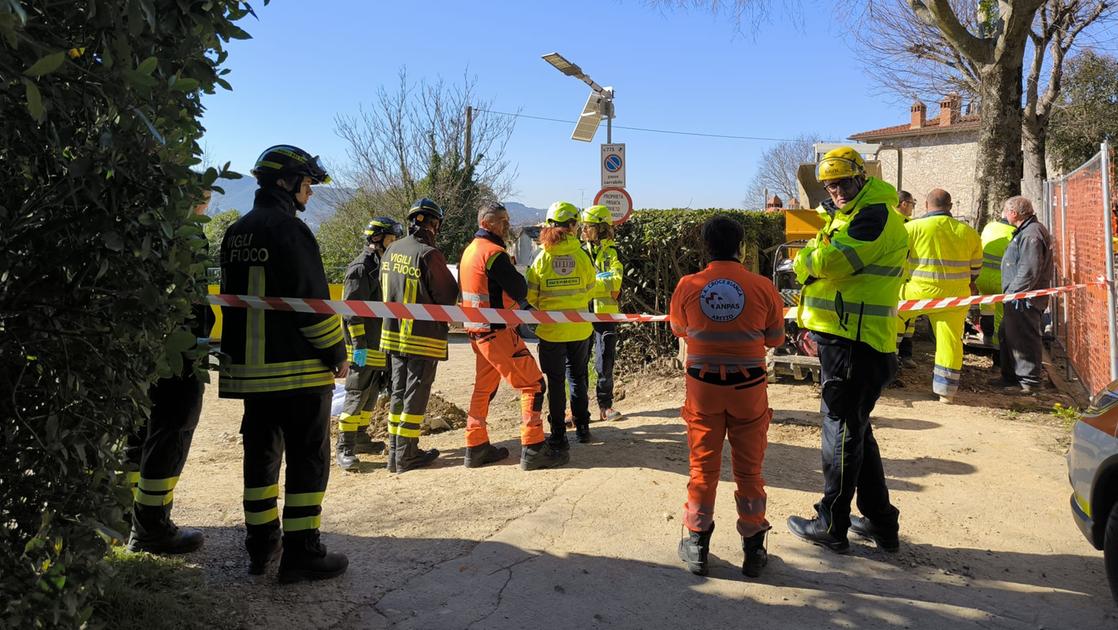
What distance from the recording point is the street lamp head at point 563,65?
510 inches

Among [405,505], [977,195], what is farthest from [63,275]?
[977,195]

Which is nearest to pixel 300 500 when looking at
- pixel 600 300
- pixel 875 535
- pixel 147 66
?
pixel 147 66

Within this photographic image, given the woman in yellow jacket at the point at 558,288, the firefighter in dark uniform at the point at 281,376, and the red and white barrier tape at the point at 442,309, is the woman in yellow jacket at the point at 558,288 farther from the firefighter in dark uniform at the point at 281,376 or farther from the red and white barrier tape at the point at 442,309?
the firefighter in dark uniform at the point at 281,376

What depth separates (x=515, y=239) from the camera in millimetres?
23500

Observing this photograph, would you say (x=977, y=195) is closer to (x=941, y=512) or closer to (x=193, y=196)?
(x=941, y=512)

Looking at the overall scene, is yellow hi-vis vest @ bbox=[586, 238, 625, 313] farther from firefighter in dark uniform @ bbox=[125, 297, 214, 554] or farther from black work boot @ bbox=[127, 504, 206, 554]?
black work boot @ bbox=[127, 504, 206, 554]

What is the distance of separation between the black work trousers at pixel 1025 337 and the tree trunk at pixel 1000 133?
335 centimetres

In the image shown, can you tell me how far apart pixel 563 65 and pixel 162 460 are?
10.4m

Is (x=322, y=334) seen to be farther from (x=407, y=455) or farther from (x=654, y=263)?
(x=654, y=263)

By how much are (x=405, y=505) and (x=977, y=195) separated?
986cm

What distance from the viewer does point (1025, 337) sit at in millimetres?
8070

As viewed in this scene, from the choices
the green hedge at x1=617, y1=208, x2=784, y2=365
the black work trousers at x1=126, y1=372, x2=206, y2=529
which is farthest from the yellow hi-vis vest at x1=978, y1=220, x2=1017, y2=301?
the black work trousers at x1=126, y1=372, x2=206, y2=529

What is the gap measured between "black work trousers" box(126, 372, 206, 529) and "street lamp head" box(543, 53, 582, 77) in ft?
33.2

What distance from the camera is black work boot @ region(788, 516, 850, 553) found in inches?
170
